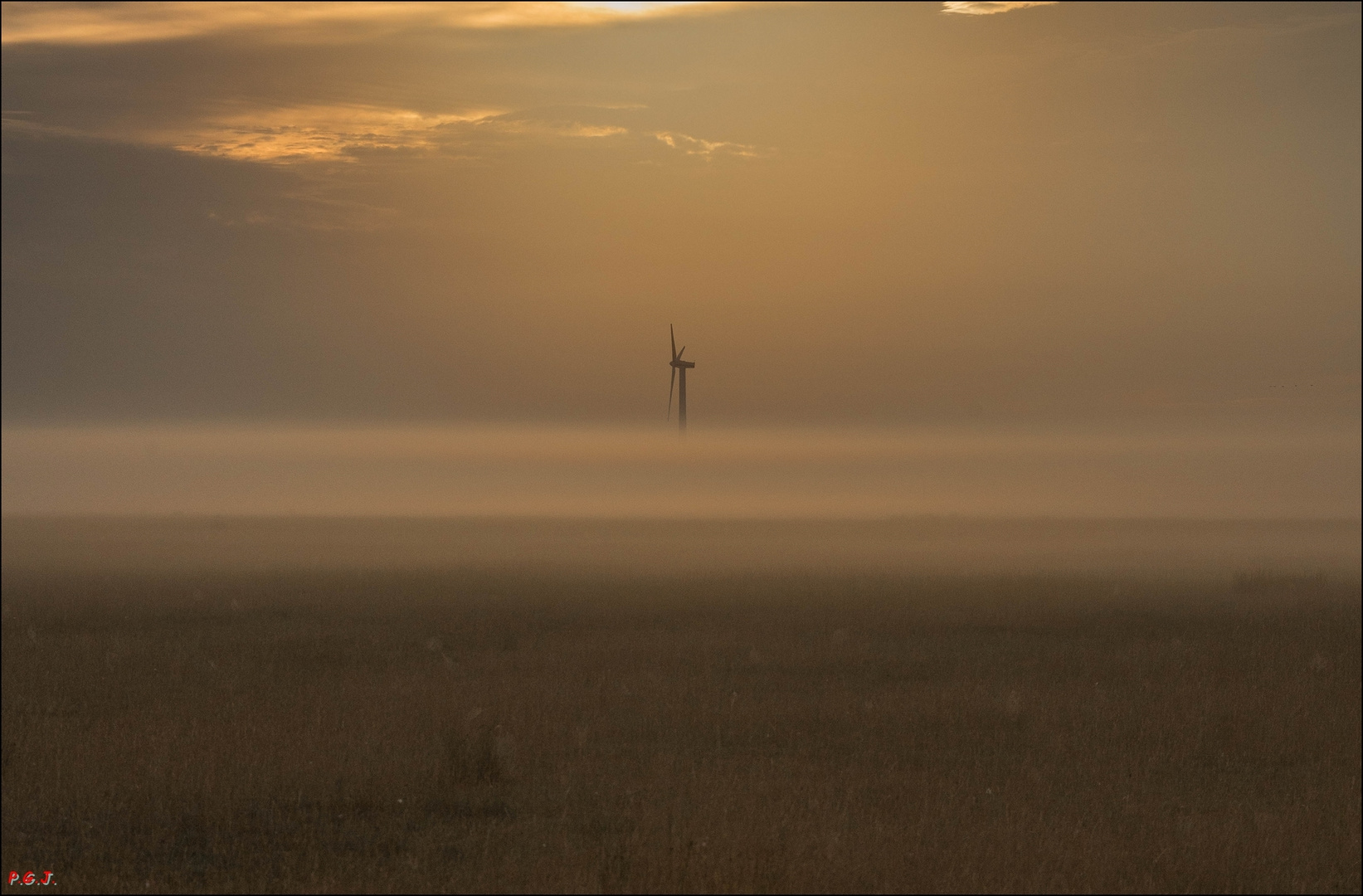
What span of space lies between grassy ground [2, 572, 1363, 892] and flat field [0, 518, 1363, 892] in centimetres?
7

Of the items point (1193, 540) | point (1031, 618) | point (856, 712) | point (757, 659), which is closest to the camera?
point (856, 712)

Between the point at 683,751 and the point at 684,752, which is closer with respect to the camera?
the point at 684,752

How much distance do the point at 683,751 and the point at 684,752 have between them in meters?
0.11

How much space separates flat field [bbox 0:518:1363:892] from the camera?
1254 centimetres

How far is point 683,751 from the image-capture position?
58.0 feet

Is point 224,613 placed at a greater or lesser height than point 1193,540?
greater

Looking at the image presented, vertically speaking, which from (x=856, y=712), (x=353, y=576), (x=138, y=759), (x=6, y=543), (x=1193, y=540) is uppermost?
(x=138, y=759)

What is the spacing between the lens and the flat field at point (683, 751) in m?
12.5

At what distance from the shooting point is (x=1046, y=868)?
12.6 meters

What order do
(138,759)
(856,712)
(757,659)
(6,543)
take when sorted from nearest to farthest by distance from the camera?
(138,759), (856,712), (757,659), (6,543)

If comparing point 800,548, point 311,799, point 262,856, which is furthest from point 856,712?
point 800,548

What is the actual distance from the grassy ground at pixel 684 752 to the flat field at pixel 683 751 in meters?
0.07

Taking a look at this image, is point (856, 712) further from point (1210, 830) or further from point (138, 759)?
point (138, 759)

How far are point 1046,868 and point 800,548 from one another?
248 ft
